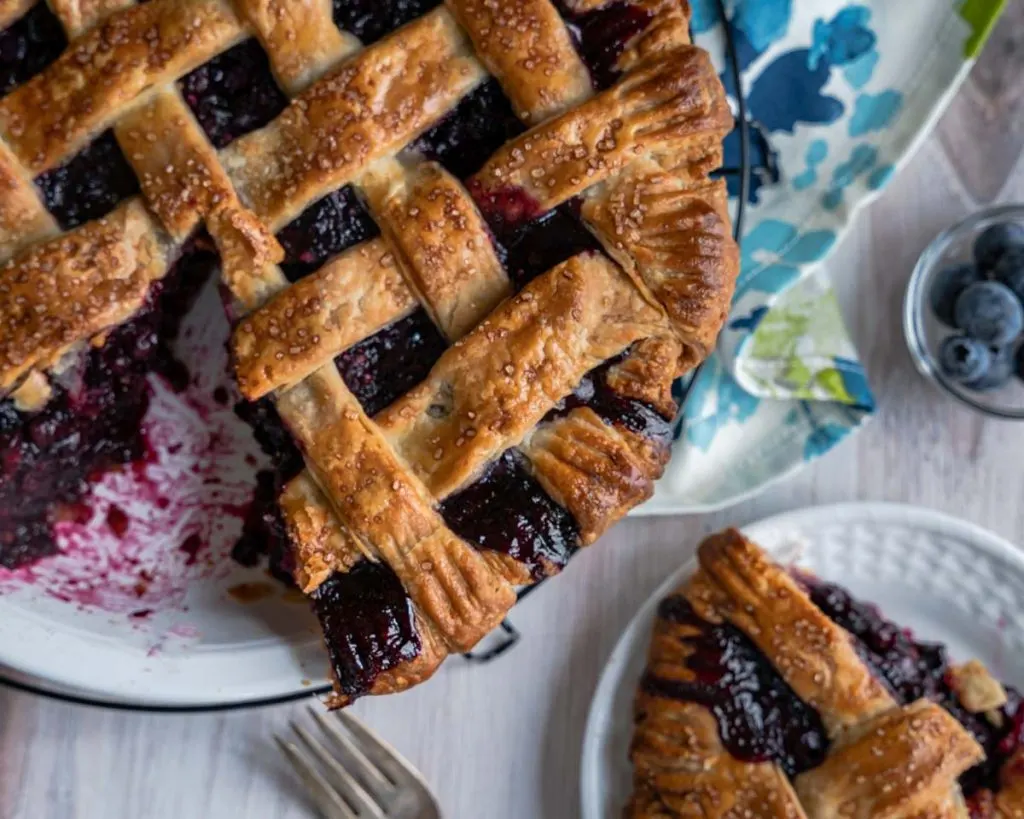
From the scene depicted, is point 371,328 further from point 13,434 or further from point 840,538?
point 840,538

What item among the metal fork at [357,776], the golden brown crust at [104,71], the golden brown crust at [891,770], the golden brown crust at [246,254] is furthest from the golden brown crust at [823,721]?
the golden brown crust at [104,71]

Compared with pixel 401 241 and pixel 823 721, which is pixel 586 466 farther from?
pixel 823 721

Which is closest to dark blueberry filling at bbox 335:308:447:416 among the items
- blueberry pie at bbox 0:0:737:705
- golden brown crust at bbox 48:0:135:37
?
blueberry pie at bbox 0:0:737:705

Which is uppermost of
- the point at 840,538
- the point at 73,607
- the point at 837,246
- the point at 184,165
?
the point at 184,165

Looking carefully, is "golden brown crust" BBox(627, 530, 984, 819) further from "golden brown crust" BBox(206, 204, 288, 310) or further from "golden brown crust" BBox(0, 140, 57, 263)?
"golden brown crust" BBox(0, 140, 57, 263)

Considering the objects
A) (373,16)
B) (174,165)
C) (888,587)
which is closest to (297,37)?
(373,16)

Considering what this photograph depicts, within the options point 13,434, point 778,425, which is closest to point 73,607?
point 13,434
